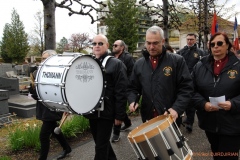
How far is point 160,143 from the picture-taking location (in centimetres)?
245

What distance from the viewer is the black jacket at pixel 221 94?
3.03 m

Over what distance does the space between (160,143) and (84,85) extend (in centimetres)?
134

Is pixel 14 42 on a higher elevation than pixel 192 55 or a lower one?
higher

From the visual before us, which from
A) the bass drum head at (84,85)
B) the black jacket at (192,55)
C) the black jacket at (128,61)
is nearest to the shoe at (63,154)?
the bass drum head at (84,85)

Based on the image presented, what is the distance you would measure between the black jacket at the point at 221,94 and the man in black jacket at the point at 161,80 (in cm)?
17

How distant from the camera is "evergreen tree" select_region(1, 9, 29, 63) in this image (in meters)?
46.8

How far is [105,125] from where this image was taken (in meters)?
3.65

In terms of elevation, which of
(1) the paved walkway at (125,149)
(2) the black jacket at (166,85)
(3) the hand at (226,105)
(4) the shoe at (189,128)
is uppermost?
(2) the black jacket at (166,85)

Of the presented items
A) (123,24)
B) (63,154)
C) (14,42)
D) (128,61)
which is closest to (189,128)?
(128,61)

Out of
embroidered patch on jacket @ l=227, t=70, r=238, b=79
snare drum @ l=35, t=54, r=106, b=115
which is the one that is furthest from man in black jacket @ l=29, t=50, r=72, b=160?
embroidered patch on jacket @ l=227, t=70, r=238, b=79

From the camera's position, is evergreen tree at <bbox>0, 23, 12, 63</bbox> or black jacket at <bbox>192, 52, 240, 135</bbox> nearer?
black jacket at <bbox>192, 52, 240, 135</bbox>

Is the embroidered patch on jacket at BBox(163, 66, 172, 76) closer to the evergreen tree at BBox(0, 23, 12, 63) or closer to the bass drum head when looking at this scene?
the bass drum head

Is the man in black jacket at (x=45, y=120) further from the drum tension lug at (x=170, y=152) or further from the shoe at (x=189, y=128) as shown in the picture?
the shoe at (x=189, y=128)

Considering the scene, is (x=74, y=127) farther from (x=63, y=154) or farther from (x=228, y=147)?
(x=228, y=147)
